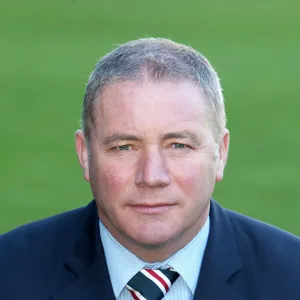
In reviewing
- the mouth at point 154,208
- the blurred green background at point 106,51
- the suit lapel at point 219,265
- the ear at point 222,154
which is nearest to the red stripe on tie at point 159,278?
the suit lapel at point 219,265

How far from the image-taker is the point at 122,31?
8.59 meters

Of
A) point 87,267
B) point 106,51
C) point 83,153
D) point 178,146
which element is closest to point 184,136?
point 178,146

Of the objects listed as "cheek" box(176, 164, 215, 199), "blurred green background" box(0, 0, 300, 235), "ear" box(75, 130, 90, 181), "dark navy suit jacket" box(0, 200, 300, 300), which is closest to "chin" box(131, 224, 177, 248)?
"cheek" box(176, 164, 215, 199)

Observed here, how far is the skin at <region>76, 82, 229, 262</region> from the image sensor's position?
136 inches

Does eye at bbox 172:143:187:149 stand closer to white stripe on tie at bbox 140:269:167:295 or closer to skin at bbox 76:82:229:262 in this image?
skin at bbox 76:82:229:262

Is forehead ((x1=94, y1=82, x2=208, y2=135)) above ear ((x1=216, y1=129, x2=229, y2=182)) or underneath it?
above

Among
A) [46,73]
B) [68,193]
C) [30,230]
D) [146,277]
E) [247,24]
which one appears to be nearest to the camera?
[146,277]

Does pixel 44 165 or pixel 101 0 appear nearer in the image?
pixel 44 165

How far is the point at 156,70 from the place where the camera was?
351cm

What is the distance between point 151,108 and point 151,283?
572 millimetres

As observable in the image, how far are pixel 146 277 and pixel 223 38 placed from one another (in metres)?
5.14

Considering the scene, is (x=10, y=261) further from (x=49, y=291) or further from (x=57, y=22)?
(x=57, y=22)

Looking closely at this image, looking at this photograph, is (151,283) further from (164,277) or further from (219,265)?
(219,265)

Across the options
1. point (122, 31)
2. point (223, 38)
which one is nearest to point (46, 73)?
point (122, 31)
